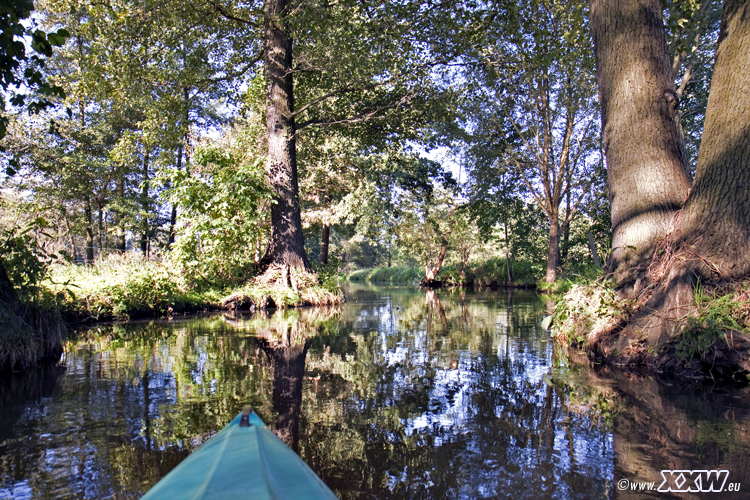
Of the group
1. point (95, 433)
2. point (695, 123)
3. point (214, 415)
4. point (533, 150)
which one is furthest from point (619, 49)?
point (695, 123)

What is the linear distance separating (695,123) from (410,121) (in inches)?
537

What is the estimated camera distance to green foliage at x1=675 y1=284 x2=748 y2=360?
4.12m

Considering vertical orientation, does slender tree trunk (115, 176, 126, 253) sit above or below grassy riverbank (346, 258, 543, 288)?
above

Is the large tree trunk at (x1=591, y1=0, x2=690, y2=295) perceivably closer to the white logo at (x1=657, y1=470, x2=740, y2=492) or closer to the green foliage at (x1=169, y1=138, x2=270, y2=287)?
the white logo at (x1=657, y1=470, x2=740, y2=492)

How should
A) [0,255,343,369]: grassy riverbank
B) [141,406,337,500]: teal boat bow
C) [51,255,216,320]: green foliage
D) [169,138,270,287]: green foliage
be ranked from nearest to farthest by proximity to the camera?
[141,406,337,500]: teal boat bow < [0,255,343,369]: grassy riverbank < [51,255,216,320]: green foliage < [169,138,270,287]: green foliage

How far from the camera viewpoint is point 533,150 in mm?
20031

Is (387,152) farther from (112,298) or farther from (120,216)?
(120,216)

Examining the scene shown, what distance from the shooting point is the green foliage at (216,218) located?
11.7m

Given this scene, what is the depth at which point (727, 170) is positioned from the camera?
446 cm

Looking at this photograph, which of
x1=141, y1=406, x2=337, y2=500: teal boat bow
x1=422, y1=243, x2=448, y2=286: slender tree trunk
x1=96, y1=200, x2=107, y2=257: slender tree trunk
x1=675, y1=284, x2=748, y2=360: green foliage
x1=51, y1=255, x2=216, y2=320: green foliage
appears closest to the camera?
x1=141, y1=406, x2=337, y2=500: teal boat bow

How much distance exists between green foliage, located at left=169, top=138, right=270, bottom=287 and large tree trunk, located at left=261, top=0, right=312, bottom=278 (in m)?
0.54

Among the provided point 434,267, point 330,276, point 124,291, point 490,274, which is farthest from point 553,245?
point 124,291

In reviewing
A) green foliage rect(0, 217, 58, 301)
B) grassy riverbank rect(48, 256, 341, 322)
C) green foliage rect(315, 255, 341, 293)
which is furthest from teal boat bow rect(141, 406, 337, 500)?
green foliage rect(315, 255, 341, 293)

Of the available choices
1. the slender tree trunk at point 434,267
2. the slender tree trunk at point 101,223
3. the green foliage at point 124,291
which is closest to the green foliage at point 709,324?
the green foliage at point 124,291
